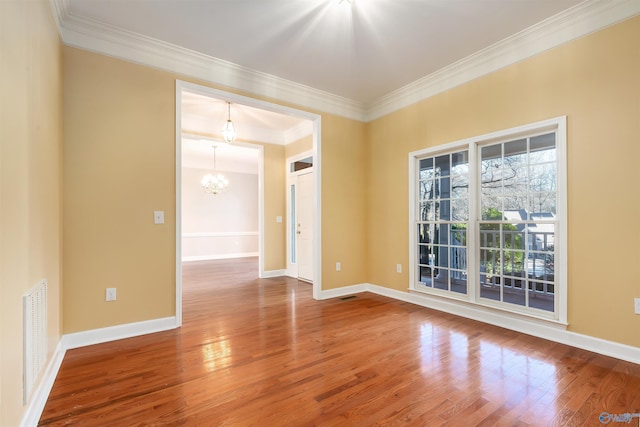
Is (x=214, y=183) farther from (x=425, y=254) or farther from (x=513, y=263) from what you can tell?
(x=513, y=263)

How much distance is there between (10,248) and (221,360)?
1.61 m

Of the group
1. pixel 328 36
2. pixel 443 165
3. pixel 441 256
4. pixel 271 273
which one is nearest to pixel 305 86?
pixel 328 36

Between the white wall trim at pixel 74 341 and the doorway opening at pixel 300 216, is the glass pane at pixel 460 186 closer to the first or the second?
the doorway opening at pixel 300 216

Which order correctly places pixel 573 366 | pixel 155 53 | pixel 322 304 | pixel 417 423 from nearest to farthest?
pixel 417 423
pixel 573 366
pixel 155 53
pixel 322 304

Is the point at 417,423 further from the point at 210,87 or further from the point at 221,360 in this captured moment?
the point at 210,87

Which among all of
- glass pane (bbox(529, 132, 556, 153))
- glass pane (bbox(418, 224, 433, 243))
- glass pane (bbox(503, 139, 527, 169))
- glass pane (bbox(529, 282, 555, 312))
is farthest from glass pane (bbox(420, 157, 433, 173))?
glass pane (bbox(529, 282, 555, 312))

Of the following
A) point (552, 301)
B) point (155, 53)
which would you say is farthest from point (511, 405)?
point (155, 53)

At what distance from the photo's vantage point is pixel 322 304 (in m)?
4.07

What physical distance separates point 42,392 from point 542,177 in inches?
174

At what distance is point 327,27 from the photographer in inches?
113

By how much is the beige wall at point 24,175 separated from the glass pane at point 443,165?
157 inches

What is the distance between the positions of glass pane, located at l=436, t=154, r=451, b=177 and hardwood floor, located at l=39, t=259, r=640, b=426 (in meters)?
1.87

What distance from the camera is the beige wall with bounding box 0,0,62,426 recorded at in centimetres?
135

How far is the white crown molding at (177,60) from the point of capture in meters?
2.74
